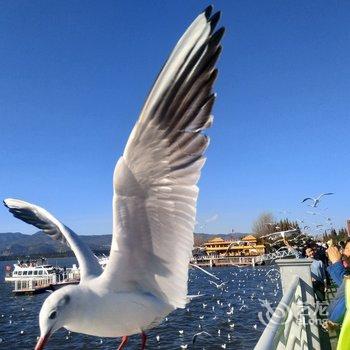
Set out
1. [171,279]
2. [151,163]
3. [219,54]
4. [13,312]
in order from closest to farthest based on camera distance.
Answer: [219,54], [151,163], [171,279], [13,312]

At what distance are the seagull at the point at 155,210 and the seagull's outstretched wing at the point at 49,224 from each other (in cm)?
8

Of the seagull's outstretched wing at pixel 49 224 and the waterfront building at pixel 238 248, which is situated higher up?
the waterfront building at pixel 238 248

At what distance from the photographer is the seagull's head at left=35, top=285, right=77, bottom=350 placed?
51.3 inches

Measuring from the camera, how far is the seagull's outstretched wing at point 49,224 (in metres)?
1.97

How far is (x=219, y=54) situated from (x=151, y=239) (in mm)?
848

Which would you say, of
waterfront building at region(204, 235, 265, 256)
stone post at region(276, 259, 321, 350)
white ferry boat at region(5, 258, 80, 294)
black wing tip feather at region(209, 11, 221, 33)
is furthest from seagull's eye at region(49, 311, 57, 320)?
waterfront building at region(204, 235, 265, 256)

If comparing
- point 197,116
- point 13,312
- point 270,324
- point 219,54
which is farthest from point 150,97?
point 13,312

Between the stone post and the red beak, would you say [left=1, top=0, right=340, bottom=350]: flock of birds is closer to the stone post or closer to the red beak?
the red beak

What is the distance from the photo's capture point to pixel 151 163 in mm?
1644

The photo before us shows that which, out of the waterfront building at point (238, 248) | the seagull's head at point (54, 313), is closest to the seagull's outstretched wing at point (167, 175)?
the seagull's head at point (54, 313)

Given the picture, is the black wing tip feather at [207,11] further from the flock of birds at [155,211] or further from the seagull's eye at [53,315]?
the seagull's eye at [53,315]

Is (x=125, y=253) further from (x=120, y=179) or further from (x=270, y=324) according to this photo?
(x=270, y=324)

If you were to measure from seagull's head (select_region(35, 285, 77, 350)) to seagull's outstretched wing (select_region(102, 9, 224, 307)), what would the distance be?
259 mm

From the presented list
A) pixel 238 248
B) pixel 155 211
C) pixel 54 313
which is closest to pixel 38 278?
pixel 238 248
